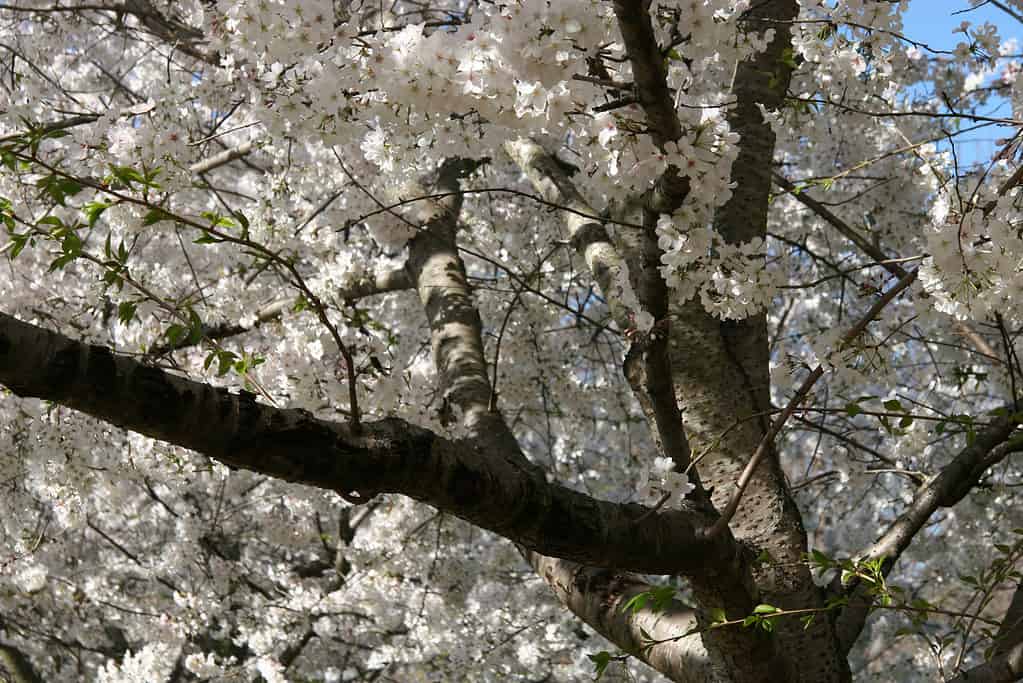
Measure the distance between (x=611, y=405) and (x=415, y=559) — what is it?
1.54m

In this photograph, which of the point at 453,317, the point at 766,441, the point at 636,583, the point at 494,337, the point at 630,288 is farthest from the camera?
the point at 494,337

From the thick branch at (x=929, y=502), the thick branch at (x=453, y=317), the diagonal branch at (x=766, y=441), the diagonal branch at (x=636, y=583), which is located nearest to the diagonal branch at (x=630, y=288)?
the diagonal branch at (x=636, y=583)

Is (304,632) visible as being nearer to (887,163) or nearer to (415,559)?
(415,559)

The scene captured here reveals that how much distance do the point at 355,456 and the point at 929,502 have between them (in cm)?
164

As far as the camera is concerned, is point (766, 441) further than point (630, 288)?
No

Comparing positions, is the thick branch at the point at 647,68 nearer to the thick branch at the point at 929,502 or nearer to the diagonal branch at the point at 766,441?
the diagonal branch at the point at 766,441

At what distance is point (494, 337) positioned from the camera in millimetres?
4859

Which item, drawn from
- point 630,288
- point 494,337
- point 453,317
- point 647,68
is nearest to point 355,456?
point 647,68

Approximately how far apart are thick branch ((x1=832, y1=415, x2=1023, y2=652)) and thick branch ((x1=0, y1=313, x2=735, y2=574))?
0.69 metres

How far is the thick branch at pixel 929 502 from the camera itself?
2.21 meters

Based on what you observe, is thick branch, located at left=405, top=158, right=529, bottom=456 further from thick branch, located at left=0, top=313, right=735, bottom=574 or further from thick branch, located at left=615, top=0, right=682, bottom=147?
thick branch, located at left=615, top=0, right=682, bottom=147

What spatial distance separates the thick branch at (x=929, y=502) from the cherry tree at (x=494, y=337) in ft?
0.04

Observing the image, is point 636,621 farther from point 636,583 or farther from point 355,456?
point 355,456

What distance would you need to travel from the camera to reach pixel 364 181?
402cm
